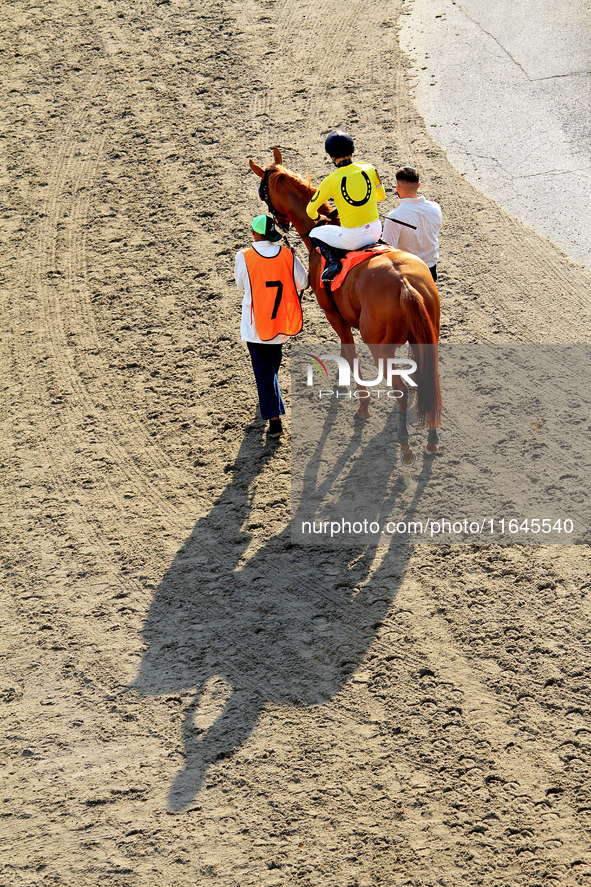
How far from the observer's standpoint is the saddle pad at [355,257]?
5820 millimetres

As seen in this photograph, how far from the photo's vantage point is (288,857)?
4070 millimetres

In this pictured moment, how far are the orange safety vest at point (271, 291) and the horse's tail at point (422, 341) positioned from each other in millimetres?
1031

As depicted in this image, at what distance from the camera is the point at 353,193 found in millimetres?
5820

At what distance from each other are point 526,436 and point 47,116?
7554 mm

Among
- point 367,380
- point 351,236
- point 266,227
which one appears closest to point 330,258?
point 351,236

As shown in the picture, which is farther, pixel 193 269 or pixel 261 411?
pixel 193 269

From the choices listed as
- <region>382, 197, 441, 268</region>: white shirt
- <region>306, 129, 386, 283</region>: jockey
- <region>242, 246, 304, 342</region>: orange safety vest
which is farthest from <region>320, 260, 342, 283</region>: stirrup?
<region>382, 197, 441, 268</region>: white shirt

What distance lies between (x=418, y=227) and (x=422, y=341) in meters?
1.25

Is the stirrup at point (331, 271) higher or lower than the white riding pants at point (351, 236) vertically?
lower

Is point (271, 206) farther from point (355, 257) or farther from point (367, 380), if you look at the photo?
point (367, 380)

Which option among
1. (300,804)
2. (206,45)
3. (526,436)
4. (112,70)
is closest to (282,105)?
(206,45)

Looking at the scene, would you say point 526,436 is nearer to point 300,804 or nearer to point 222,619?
point 222,619

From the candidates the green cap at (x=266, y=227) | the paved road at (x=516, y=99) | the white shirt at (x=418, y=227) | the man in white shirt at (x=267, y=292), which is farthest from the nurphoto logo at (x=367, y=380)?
the paved road at (x=516, y=99)

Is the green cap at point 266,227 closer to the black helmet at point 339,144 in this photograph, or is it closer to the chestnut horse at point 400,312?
the chestnut horse at point 400,312
